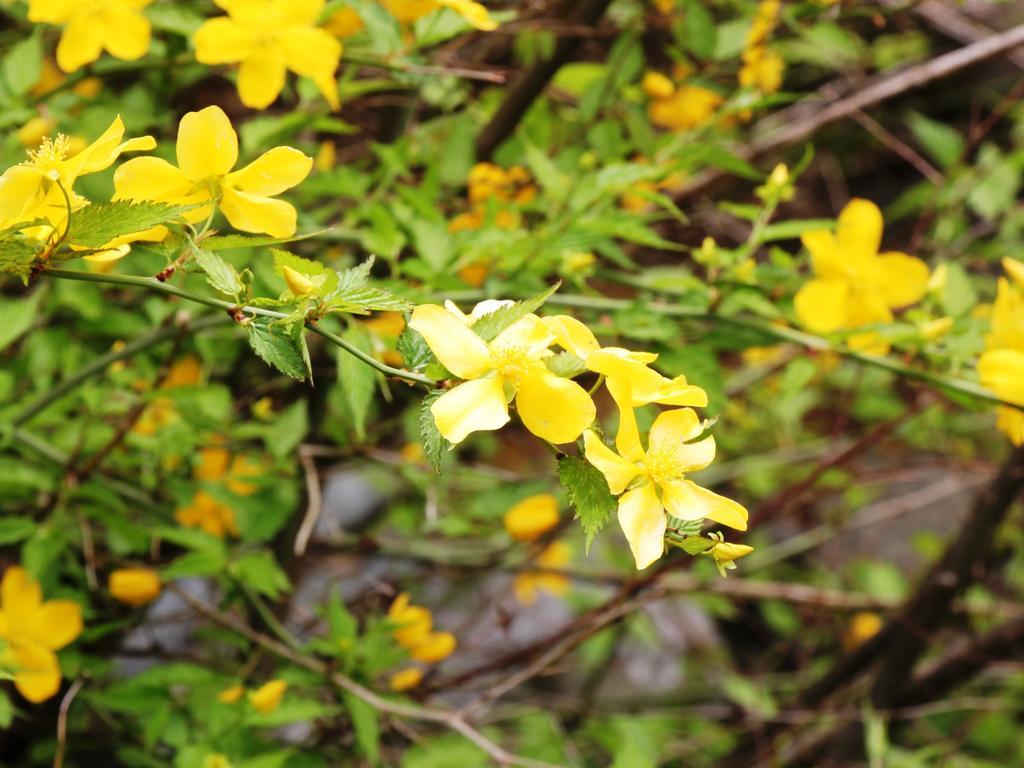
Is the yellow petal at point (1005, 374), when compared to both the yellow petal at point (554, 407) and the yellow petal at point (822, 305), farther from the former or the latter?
the yellow petal at point (554, 407)

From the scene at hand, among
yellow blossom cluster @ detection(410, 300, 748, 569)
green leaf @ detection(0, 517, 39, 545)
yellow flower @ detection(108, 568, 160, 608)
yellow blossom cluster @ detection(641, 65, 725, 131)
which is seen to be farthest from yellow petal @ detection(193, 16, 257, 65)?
yellow blossom cluster @ detection(641, 65, 725, 131)

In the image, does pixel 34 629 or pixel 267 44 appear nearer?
pixel 267 44

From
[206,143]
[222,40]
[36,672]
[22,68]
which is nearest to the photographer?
[206,143]

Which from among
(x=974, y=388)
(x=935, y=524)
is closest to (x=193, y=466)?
(x=974, y=388)

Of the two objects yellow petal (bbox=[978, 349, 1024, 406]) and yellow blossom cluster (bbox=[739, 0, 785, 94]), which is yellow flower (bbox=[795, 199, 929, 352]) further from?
yellow blossom cluster (bbox=[739, 0, 785, 94])

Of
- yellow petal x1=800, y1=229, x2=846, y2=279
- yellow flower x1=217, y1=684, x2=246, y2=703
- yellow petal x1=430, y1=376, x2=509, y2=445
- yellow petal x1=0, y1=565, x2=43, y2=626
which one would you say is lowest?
yellow flower x1=217, y1=684, x2=246, y2=703

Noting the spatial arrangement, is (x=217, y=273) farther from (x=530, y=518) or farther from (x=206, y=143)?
(x=530, y=518)

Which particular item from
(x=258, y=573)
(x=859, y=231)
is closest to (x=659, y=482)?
(x=258, y=573)
